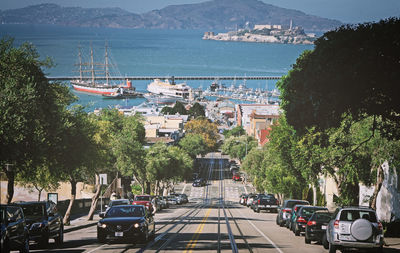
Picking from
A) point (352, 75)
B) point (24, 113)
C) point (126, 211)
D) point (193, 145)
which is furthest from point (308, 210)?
point (193, 145)

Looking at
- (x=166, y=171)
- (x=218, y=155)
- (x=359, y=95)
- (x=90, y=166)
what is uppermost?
(x=359, y=95)

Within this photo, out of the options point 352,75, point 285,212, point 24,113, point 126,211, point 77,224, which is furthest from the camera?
point 285,212

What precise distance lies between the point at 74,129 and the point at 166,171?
53100mm

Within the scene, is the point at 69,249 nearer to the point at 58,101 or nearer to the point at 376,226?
the point at 376,226

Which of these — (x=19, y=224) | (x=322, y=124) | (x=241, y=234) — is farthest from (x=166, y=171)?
(x=19, y=224)

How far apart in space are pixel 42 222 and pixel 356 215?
10987 mm

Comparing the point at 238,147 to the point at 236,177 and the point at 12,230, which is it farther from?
the point at 12,230

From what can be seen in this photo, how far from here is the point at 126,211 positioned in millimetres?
25422

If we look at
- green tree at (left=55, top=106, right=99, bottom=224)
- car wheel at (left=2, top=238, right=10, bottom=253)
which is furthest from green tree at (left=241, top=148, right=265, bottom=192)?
car wheel at (left=2, top=238, right=10, bottom=253)

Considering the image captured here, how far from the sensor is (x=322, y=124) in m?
25.0

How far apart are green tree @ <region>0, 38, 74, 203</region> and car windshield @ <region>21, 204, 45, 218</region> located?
286 centimetres

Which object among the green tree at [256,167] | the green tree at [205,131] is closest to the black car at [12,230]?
the green tree at [256,167]

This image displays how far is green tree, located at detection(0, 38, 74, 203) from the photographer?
2528cm

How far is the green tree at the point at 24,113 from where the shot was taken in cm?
2528
